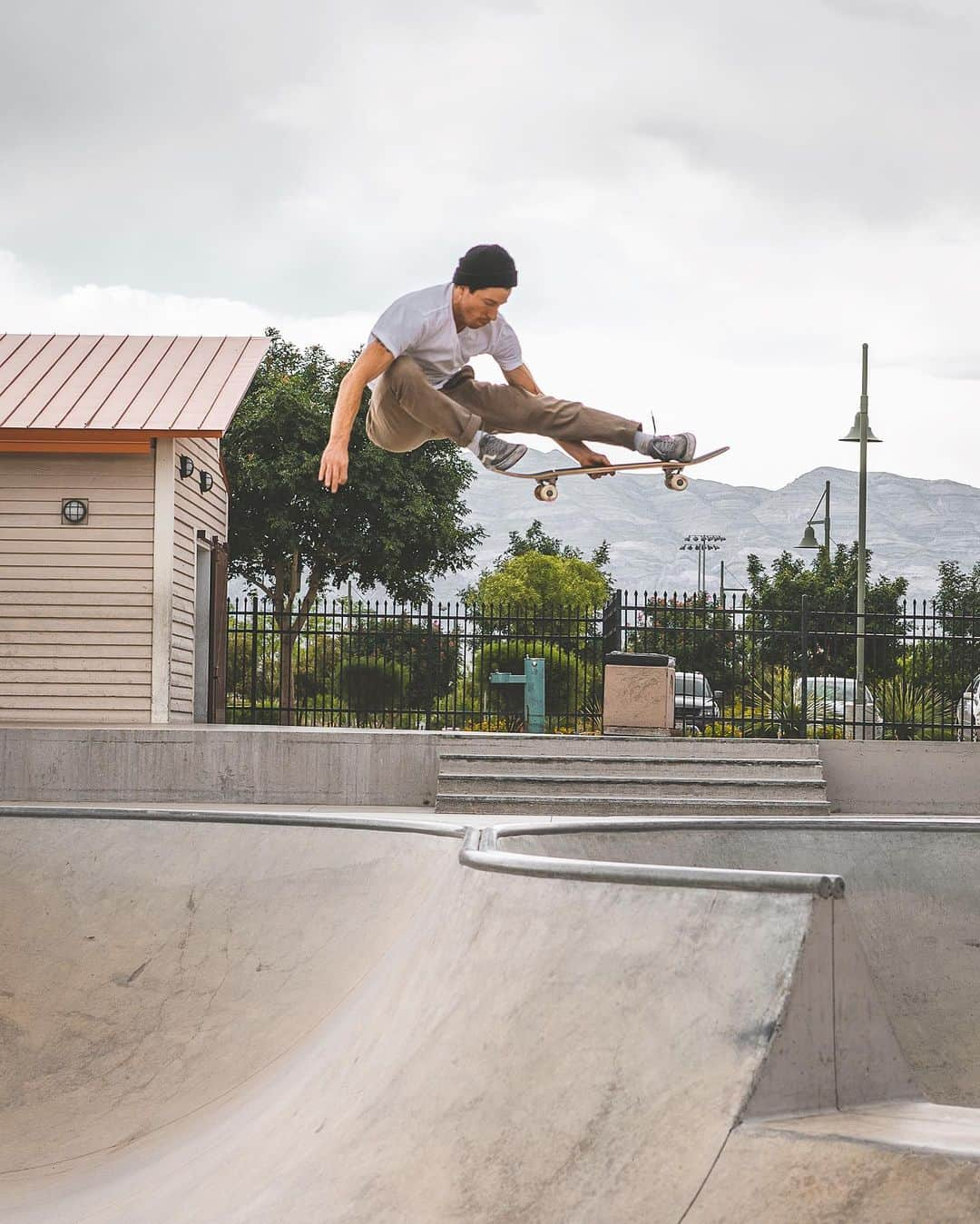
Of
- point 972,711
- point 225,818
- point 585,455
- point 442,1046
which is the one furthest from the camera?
point 972,711

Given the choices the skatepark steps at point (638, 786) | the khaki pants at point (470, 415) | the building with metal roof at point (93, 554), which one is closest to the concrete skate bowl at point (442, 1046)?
the khaki pants at point (470, 415)

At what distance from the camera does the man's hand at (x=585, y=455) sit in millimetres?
9375

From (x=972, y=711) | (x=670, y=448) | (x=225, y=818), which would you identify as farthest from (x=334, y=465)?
(x=972, y=711)

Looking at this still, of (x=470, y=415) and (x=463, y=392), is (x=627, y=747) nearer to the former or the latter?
(x=463, y=392)

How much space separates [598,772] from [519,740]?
3.60 feet

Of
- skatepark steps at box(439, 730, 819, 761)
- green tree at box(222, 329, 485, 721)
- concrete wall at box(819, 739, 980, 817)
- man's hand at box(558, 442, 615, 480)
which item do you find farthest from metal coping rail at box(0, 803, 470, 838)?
green tree at box(222, 329, 485, 721)

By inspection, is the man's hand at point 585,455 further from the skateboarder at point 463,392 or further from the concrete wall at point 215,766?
the concrete wall at point 215,766

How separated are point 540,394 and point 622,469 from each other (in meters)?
0.80

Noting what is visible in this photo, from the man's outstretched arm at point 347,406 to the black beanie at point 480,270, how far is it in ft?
2.44

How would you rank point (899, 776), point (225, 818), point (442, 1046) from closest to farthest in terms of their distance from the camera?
point (442, 1046) < point (225, 818) < point (899, 776)

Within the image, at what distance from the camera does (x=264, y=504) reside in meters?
32.4

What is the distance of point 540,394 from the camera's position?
30.6 ft

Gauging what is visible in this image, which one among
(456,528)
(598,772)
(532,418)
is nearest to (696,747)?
(598,772)

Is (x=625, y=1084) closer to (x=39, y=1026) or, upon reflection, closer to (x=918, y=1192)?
(x=918, y=1192)
